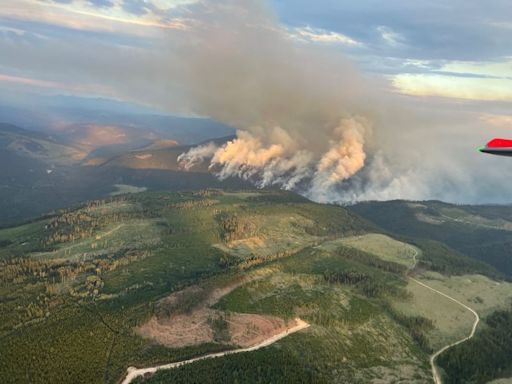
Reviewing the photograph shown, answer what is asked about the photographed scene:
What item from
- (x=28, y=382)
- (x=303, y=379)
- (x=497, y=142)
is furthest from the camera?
(x=303, y=379)

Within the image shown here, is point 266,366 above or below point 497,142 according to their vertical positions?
below

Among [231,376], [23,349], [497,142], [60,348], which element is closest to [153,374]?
[231,376]

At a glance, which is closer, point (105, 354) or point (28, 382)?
point (28, 382)

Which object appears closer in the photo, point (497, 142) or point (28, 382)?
point (497, 142)

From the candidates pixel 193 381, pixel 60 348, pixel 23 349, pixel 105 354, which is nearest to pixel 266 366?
pixel 193 381

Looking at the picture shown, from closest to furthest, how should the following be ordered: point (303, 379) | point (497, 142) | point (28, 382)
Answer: point (497, 142) → point (28, 382) → point (303, 379)

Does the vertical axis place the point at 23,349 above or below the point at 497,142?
below

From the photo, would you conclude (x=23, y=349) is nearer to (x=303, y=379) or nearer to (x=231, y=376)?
(x=231, y=376)

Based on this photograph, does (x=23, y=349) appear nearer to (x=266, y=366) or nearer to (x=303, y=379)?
(x=266, y=366)

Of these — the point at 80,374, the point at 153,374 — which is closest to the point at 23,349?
the point at 80,374
